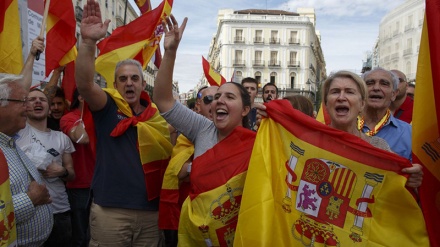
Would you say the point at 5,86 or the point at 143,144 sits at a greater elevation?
the point at 5,86

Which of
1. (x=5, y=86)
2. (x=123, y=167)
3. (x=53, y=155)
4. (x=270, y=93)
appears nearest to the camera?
(x=5, y=86)

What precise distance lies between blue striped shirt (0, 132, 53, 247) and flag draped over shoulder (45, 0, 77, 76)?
2594 millimetres

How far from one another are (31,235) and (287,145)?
6.00ft

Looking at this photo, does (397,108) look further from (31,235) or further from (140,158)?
(31,235)

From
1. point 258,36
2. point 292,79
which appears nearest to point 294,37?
point 258,36

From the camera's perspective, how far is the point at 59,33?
522 centimetres

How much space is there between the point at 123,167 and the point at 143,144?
239 millimetres

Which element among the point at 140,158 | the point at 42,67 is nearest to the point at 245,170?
the point at 140,158

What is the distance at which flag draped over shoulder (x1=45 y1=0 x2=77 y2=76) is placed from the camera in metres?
5.12

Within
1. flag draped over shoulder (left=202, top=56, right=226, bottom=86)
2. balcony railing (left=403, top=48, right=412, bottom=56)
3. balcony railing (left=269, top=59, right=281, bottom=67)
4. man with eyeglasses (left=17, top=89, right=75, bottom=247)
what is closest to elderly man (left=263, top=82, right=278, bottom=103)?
flag draped over shoulder (left=202, top=56, right=226, bottom=86)

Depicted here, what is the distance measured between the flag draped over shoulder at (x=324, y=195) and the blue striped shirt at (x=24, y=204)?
1308 millimetres

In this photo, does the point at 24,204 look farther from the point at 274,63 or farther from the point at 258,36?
the point at 258,36

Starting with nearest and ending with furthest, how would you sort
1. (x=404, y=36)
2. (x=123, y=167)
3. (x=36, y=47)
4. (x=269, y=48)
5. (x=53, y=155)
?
(x=123, y=167)
(x=36, y=47)
(x=53, y=155)
(x=404, y=36)
(x=269, y=48)

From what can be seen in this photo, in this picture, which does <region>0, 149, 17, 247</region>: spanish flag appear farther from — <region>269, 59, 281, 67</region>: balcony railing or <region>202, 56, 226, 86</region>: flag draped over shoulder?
<region>269, 59, 281, 67</region>: balcony railing
